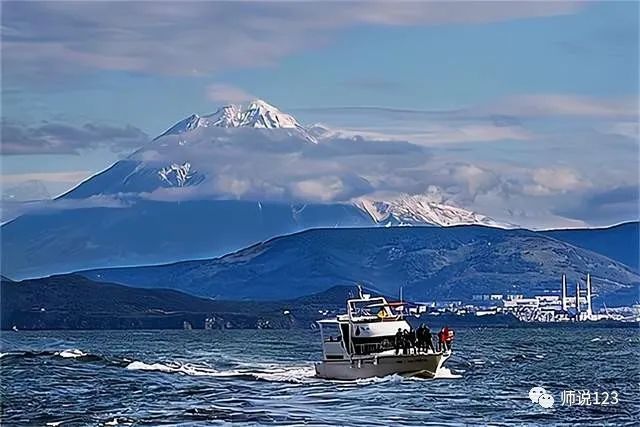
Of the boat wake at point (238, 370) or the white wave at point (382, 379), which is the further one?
the boat wake at point (238, 370)

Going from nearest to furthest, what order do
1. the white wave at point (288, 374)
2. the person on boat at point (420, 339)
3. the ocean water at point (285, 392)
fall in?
the ocean water at point (285, 392) → the person on boat at point (420, 339) → the white wave at point (288, 374)

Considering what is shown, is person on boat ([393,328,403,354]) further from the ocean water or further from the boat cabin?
the ocean water

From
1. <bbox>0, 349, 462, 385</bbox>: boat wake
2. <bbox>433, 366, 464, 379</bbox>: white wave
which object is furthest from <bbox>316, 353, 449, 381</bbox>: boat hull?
<bbox>433, 366, 464, 379</bbox>: white wave

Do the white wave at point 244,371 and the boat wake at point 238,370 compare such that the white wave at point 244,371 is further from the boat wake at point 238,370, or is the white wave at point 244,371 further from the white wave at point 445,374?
the white wave at point 445,374

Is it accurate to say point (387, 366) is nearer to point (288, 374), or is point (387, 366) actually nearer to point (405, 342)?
point (405, 342)

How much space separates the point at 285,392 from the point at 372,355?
6.12m

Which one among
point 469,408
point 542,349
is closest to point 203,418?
point 469,408

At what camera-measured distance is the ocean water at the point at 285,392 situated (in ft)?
155

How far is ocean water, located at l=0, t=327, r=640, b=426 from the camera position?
4719 cm

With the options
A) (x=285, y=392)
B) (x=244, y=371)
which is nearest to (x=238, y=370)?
(x=244, y=371)

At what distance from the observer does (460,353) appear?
92312mm

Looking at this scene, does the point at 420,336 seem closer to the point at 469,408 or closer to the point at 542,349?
the point at 469,408

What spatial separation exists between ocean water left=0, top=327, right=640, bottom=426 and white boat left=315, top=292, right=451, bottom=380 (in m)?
0.61

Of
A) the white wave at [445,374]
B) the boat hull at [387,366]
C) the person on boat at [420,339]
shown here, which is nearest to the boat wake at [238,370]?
the white wave at [445,374]
